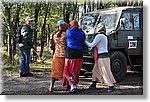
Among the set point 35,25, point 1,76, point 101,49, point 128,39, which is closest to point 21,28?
point 35,25

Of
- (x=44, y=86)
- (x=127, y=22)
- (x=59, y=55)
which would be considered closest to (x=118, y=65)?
(x=127, y=22)

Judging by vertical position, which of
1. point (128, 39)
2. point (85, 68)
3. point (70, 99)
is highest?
point (128, 39)

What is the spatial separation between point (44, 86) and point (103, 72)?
993mm

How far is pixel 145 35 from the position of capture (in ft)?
21.2

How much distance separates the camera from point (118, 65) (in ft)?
21.7

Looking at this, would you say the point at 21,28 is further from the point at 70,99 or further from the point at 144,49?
the point at 144,49

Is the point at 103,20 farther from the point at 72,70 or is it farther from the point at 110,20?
the point at 72,70

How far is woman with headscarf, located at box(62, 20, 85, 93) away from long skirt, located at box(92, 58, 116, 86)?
279 millimetres

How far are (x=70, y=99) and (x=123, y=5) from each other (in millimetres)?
1760

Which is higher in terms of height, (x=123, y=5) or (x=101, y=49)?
(x=123, y=5)

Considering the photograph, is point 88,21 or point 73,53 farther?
point 88,21

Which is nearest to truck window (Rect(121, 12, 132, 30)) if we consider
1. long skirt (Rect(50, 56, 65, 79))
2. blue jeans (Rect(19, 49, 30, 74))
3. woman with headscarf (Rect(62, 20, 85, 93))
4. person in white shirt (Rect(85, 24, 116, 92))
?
person in white shirt (Rect(85, 24, 116, 92))

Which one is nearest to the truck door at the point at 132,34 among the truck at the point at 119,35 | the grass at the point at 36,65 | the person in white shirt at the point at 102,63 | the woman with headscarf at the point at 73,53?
the truck at the point at 119,35

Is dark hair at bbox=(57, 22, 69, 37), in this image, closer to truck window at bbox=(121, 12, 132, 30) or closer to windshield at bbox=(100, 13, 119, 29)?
windshield at bbox=(100, 13, 119, 29)
